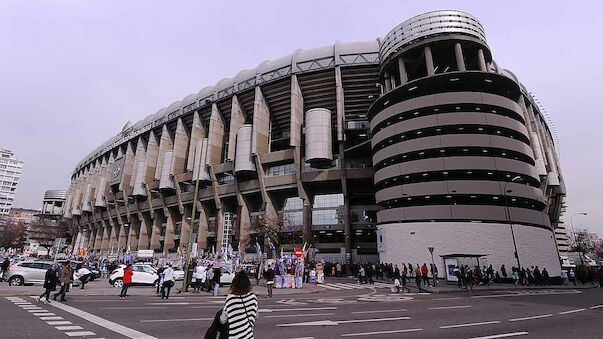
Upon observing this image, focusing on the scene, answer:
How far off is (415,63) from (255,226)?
123 ft

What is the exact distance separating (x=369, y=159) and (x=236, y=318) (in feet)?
178

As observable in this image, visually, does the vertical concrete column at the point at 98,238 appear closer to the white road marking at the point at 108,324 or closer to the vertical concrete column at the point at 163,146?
the vertical concrete column at the point at 163,146

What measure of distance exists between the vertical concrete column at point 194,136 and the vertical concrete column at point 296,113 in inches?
936

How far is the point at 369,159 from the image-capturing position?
185ft

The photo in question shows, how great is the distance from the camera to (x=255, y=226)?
58000 mm

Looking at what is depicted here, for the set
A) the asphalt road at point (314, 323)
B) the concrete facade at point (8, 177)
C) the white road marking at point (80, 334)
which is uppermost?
the concrete facade at point (8, 177)

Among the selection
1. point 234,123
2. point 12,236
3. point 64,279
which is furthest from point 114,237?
point 64,279

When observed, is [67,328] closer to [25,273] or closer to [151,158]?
[25,273]

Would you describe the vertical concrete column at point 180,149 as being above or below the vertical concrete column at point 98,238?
above

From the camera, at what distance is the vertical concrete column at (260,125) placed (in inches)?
2242

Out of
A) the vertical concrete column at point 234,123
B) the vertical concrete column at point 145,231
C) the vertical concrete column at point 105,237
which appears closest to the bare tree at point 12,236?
the vertical concrete column at point 105,237

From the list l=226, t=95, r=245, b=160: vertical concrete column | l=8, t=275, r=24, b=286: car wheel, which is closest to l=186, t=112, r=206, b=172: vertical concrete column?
l=226, t=95, r=245, b=160: vertical concrete column

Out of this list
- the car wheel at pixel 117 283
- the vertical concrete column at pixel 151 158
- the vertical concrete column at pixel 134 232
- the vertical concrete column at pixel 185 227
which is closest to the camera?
the car wheel at pixel 117 283

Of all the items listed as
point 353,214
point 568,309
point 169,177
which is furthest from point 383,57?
point 169,177
